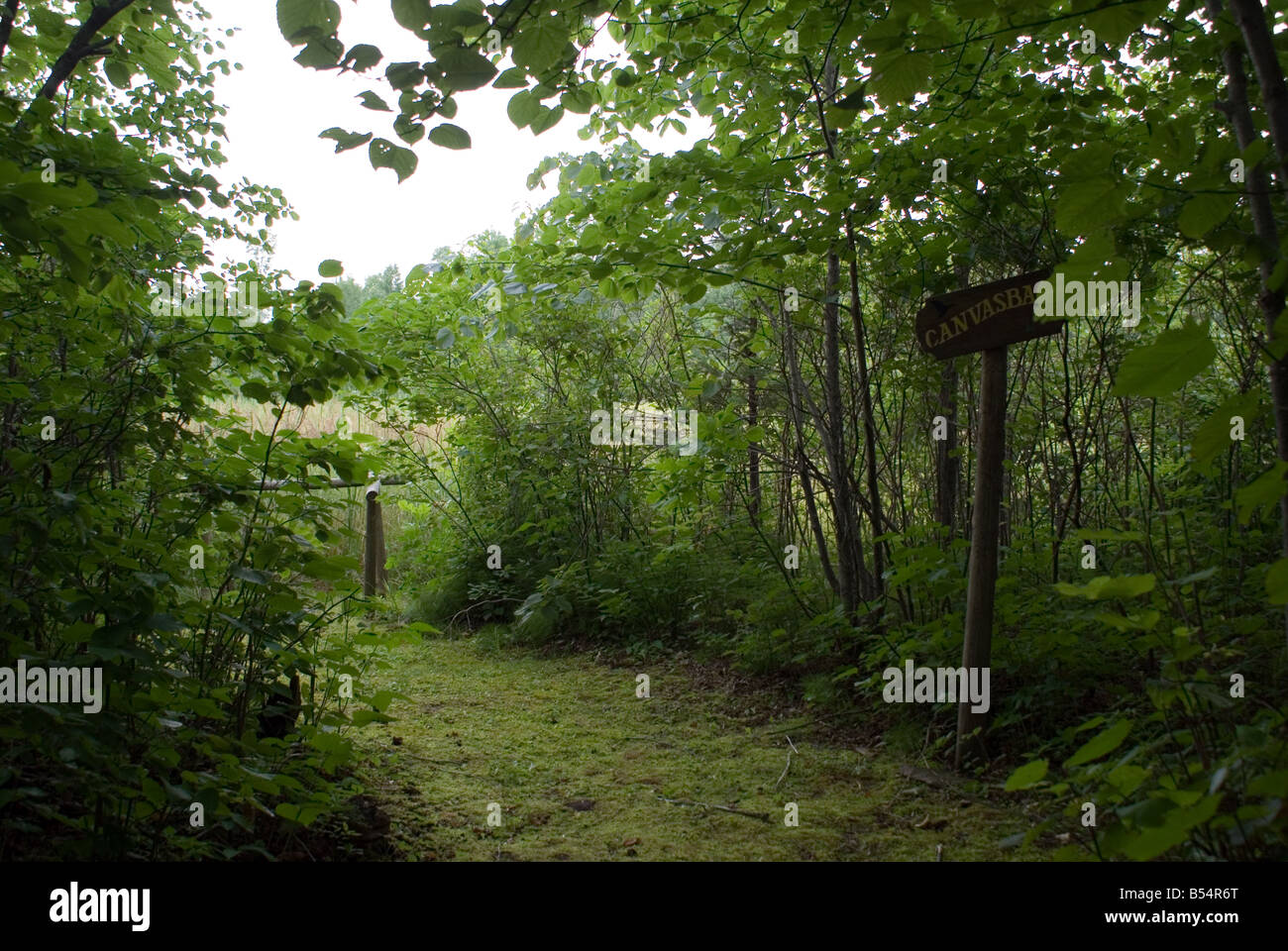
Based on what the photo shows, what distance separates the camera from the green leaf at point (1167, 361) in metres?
1.27

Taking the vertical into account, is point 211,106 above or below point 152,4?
above

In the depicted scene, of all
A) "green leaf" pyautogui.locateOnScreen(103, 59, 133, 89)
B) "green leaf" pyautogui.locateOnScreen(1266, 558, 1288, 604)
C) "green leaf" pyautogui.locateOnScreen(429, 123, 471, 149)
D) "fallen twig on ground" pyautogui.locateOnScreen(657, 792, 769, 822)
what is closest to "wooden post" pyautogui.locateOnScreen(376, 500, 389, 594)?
"green leaf" pyautogui.locateOnScreen(103, 59, 133, 89)

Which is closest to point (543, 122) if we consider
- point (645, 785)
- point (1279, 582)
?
point (1279, 582)

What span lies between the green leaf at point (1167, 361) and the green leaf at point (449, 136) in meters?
1.43

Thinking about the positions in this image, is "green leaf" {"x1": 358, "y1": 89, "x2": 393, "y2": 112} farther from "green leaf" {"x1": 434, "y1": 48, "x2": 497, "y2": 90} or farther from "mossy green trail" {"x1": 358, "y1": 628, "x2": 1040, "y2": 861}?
"mossy green trail" {"x1": 358, "y1": 628, "x2": 1040, "y2": 861}

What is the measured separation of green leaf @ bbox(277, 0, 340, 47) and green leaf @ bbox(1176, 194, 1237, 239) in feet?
5.58

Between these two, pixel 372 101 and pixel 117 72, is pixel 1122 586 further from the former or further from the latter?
pixel 117 72

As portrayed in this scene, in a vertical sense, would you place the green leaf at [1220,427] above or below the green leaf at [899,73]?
below

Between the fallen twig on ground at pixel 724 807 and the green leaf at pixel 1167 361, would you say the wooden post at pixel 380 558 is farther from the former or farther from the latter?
the green leaf at pixel 1167 361

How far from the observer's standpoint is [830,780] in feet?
11.1

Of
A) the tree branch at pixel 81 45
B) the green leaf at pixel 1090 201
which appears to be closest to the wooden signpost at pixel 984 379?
the green leaf at pixel 1090 201
